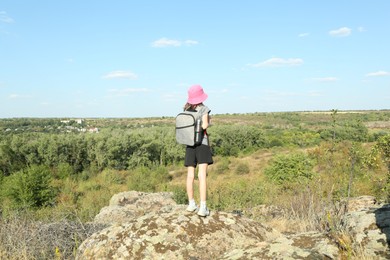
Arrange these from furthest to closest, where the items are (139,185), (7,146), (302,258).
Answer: (7,146) → (139,185) → (302,258)

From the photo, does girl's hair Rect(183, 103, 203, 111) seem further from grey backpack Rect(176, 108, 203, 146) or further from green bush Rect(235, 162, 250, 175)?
green bush Rect(235, 162, 250, 175)

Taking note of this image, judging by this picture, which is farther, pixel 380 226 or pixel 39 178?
pixel 39 178

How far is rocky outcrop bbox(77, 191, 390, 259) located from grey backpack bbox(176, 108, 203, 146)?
3.16 ft

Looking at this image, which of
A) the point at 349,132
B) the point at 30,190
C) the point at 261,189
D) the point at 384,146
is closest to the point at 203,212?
the point at 384,146

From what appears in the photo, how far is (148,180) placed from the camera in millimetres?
29250

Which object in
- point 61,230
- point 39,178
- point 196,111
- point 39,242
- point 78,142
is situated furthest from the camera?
point 78,142

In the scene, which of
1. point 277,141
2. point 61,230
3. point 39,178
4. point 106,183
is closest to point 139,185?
point 106,183

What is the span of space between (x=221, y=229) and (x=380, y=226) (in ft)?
5.74

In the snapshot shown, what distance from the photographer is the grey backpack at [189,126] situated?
176 inches

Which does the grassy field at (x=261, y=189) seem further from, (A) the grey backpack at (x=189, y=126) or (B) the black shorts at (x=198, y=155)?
(A) the grey backpack at (x=189, y=126)

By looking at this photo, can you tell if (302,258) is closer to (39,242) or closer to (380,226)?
(380,226)

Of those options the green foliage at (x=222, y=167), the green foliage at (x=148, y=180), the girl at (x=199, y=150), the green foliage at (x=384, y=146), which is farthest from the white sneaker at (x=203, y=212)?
the green foliage at (x=222, y=167)

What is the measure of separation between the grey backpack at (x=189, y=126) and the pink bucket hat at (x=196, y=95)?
0.13 meters

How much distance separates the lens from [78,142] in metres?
39.7
